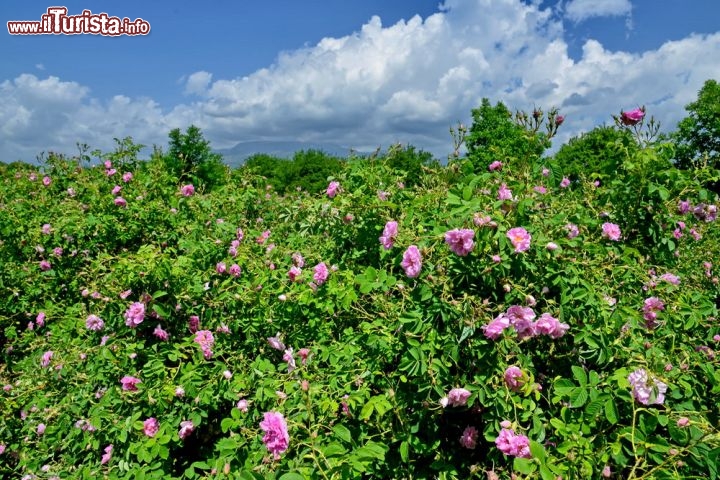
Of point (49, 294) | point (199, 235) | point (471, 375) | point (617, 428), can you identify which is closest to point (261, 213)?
point (199, 235)

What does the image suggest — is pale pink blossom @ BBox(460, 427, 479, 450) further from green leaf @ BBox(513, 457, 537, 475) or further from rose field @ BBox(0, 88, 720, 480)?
green leaf @ BBox(513, 457, 537, 475)

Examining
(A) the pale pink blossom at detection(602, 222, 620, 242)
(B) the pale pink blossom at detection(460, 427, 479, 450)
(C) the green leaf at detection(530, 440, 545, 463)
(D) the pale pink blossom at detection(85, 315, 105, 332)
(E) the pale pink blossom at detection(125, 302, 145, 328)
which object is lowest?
(B) the pale pink blossom at detection(460, 427, 479, 450)

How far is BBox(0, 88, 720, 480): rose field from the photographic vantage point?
5.56 ft

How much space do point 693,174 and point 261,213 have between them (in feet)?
11.7

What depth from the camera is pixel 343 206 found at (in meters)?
2.63

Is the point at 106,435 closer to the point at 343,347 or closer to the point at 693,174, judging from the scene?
the point at 343,347

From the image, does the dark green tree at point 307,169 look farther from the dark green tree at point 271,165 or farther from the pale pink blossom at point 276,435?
the pale pink blossom at point 276,435

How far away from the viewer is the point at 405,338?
6.08ft

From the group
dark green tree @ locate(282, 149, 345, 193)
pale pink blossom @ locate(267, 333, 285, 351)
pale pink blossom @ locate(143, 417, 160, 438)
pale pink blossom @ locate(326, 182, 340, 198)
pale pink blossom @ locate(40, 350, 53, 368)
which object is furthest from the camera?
dark green tree @ locate(282, 149, 345, 193)

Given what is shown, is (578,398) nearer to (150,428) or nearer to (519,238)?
(519,238)

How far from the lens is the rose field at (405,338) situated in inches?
66.7

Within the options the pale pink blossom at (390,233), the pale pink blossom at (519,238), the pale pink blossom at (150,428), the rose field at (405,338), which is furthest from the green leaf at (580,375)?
the pale pink blossom at (150,428)

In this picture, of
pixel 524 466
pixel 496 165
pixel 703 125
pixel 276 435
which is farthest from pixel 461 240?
pixel 703 125

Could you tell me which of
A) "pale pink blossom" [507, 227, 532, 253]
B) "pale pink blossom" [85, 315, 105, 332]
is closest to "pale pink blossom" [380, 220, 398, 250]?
"pale pink blossom" [507, 227, 532, 253]
